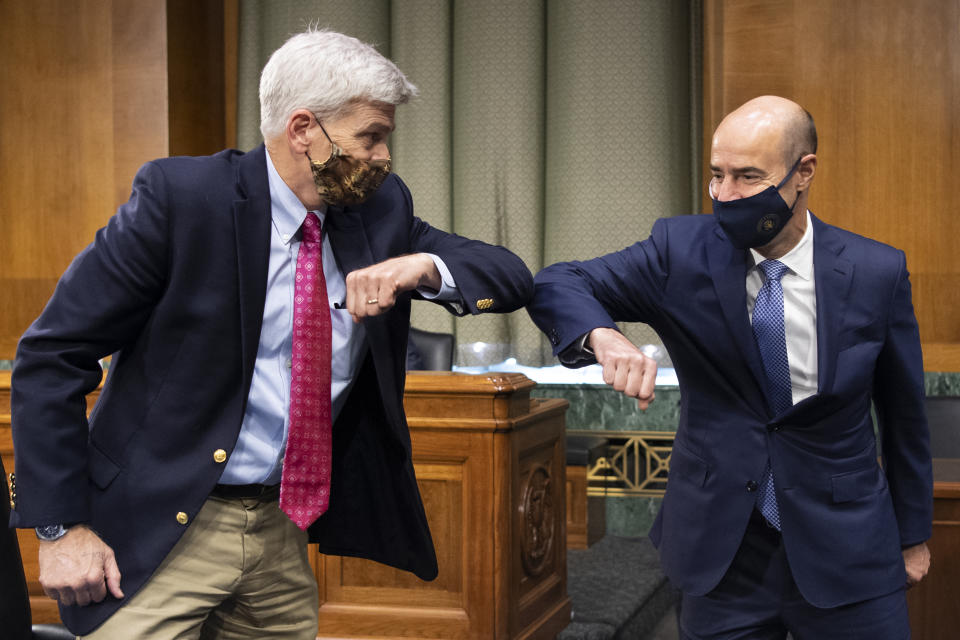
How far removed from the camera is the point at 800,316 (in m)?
1.93

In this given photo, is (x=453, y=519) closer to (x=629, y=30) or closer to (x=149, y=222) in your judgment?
(x=149, y=222)

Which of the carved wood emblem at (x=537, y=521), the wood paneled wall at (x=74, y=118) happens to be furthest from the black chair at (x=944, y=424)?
the wood paneled wall at (x=74, y=118)

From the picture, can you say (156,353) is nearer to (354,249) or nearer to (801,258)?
(354,249)

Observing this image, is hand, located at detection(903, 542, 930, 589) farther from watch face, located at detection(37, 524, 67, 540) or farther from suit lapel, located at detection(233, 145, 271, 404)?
watch face, located at detection(37, 524, 67, 540)

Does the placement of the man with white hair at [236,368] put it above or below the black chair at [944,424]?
above

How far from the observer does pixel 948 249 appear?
4.60 metres

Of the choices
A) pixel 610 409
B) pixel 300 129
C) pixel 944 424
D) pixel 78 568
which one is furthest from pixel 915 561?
pixel 610 409

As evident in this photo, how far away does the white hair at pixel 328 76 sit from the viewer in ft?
5.48

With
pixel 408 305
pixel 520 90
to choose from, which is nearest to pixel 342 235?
pixel 408 305

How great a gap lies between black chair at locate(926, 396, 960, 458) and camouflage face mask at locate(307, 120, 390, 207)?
2.91 meters

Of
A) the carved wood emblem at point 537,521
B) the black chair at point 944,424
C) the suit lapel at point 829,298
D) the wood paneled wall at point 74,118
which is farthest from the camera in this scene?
the wood paneled wall at point 74,118

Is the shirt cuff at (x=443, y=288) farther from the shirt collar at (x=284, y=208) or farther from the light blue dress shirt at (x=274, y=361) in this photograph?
the shirt collar at (x=284, y=208)

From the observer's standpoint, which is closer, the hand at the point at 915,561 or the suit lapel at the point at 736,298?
the suit lapel at the point at 736,298

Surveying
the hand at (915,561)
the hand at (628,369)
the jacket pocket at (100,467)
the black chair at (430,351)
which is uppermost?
the hand at (628,369)
